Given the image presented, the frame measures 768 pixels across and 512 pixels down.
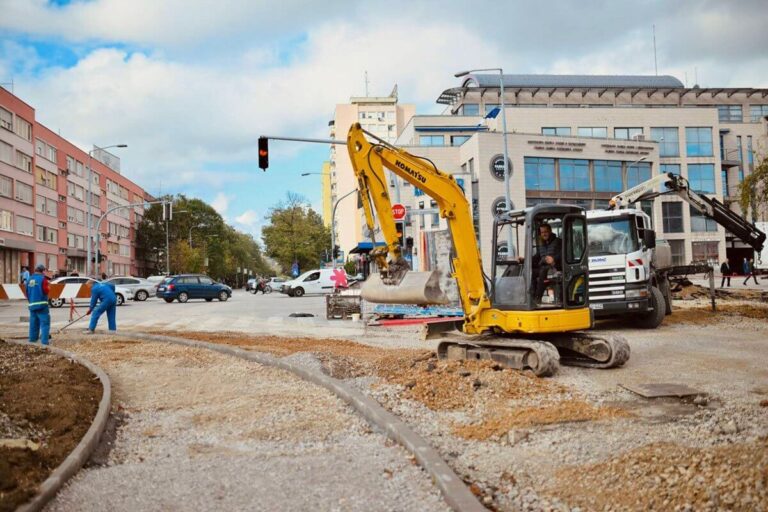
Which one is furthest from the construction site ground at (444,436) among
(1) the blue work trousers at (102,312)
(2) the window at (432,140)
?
(2) the window at (432,140)

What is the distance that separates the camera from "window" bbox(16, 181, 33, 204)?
56.4m

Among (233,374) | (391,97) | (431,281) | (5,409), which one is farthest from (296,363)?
(391,97)

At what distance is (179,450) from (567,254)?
613 cm

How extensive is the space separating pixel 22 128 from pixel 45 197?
876 cm

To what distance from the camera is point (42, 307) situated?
14461mm

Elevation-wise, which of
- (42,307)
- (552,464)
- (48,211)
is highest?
(48,211)

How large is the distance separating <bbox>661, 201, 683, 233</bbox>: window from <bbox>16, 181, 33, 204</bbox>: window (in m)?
55.2

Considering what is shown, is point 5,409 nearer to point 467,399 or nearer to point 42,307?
point 467,399

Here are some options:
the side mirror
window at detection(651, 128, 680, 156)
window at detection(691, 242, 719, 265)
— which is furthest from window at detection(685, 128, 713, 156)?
the side mirror

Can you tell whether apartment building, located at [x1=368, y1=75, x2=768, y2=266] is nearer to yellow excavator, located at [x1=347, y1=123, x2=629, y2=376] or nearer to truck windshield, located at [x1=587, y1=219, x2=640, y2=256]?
truck windshield, located at [x1=587, y1=219, x2=640, y2=256]

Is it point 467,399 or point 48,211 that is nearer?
point 467,399

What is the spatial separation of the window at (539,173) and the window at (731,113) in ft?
105

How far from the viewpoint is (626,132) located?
64688 millimetres

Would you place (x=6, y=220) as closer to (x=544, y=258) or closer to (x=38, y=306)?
(x=38, y=306)
